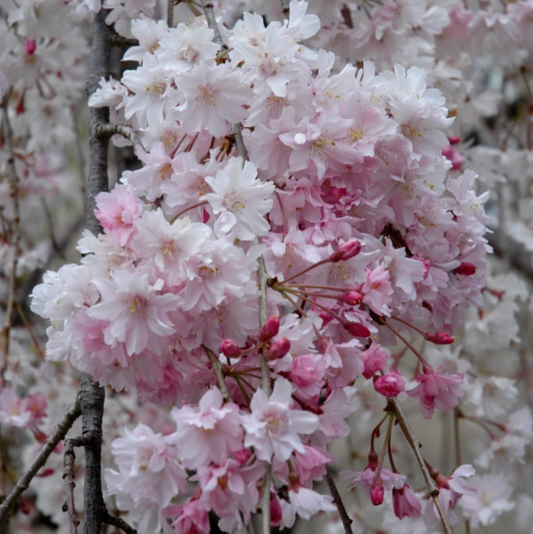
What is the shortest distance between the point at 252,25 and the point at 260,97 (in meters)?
0.11

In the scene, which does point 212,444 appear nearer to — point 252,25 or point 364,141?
point 364,141

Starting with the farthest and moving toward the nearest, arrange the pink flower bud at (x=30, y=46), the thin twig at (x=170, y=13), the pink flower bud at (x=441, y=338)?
1. the pink flower bud at (x=30, y=46)
2. the thin twig at (x=170, y=13)
3. the pink flower bud at (x=441, y=338)

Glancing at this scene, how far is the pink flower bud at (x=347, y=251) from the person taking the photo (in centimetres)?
84

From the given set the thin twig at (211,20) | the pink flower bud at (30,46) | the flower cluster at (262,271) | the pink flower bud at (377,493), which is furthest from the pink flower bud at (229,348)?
the pink flower bud at (30,46)

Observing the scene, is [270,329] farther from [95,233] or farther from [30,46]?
[30,46]

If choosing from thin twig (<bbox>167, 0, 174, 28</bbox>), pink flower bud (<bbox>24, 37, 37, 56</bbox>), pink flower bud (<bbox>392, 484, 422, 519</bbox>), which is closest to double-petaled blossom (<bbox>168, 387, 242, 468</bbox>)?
pink flower bud (<bbox>392, 484, 422, 519</bbox>)

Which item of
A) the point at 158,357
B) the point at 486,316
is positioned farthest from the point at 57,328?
the point at 486,316

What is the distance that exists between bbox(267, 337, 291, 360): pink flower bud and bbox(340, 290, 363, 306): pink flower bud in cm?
11

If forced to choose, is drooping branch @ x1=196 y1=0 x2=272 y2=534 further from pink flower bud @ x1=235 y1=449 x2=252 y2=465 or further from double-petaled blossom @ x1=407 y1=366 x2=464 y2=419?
double-petaled blossom @ x1=407 y1=366 x2=464 y2=419

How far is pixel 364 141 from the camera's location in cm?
96

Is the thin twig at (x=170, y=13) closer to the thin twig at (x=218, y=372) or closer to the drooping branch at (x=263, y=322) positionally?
the drooping branch at (x=263, y=322)

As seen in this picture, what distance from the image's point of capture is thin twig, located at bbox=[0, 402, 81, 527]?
1.07m

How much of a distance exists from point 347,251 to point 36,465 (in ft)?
1.83

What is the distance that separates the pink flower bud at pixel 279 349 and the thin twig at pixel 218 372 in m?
0.06
